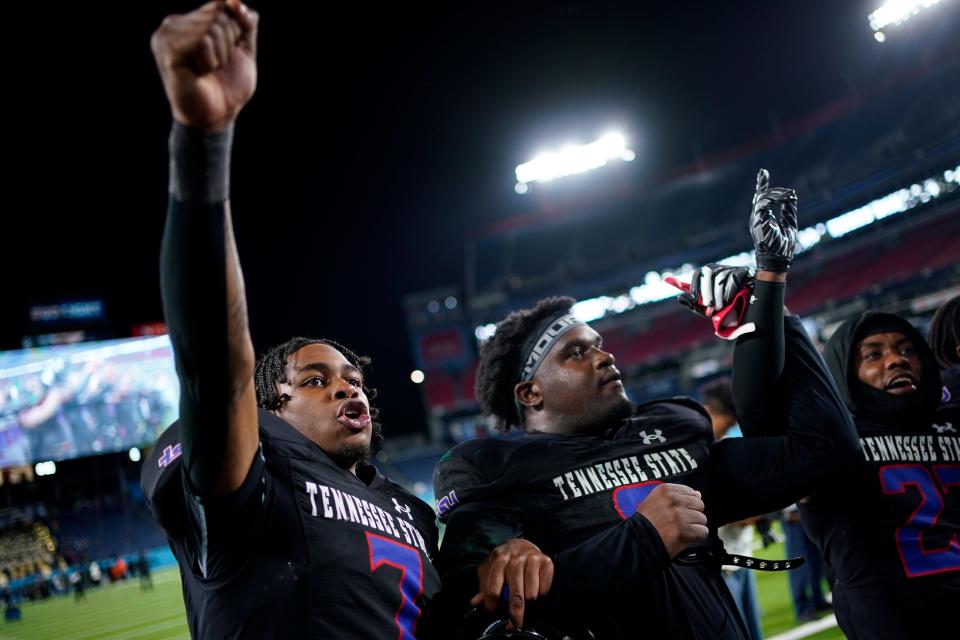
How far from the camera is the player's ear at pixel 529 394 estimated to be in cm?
261

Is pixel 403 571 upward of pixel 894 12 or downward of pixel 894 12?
downward

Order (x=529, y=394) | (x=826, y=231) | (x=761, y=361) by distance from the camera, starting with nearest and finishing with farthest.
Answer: (x=761, y=361)
(x=529, y=394)
(x=826, y=231)

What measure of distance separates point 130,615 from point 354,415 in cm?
1133

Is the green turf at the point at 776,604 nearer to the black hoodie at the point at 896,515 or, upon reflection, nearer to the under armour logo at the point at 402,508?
the black hoodie at the point at 896,515

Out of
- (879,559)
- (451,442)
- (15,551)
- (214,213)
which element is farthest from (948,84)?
(15,551)

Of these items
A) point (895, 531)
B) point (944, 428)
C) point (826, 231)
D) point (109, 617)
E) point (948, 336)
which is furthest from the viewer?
point (826, 231)

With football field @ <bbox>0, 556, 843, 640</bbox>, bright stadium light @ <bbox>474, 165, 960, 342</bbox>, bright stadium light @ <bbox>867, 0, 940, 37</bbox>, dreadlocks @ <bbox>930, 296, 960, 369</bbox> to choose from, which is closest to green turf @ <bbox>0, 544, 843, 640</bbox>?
football field @ <bbox>0, 556, 843, 640</bbox>

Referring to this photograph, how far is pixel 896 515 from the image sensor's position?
2.52 m

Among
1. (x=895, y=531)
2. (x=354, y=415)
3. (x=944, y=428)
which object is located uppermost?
(x=354, y=415)

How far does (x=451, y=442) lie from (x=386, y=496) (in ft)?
95.3

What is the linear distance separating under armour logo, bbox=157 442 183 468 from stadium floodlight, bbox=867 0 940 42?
2369 cm

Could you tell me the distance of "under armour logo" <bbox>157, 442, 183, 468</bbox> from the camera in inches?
57.2

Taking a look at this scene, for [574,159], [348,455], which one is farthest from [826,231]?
[348,455]

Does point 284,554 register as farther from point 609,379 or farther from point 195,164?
point 609,379
